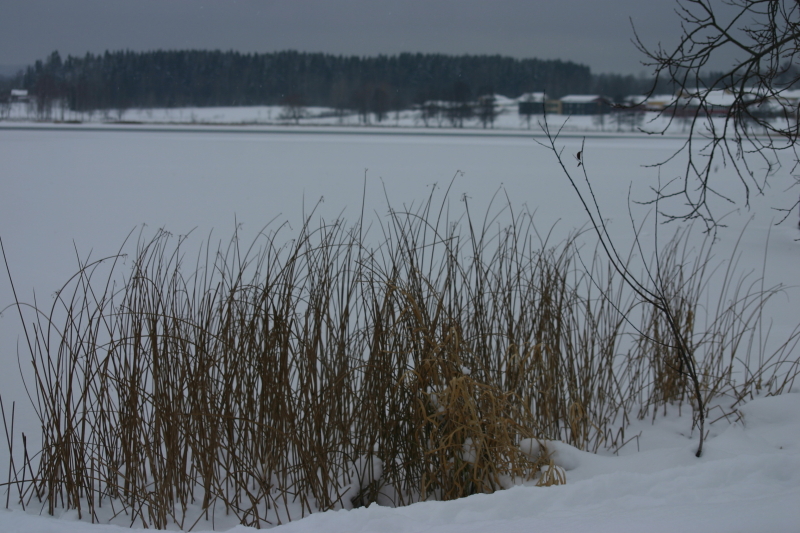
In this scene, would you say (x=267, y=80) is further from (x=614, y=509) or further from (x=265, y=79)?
(x=614, y=509)

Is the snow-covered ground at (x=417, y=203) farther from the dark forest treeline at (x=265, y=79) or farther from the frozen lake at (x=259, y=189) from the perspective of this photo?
the dark forest treeline at (x=265, y=79)

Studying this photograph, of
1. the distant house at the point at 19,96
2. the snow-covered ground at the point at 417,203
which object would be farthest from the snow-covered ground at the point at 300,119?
the snow-covered ground at the point at 417,203

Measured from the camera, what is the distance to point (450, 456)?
2111 millimetres

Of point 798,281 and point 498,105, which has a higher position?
point 498,105

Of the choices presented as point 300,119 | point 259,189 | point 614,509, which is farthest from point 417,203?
point 300,119

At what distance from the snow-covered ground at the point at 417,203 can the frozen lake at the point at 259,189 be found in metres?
0.05

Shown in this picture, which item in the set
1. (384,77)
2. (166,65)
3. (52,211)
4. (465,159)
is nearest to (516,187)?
(465,159)

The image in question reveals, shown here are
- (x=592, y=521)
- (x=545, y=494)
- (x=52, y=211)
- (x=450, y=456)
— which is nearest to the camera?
(x=592, y=521)

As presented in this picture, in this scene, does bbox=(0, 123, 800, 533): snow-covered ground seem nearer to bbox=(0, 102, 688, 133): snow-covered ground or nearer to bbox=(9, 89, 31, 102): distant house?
bbox=(9, 89, 31, 102): distant house

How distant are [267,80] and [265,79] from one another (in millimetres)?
217

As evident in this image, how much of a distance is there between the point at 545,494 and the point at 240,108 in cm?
3838

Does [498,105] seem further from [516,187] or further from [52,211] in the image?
[52,211]

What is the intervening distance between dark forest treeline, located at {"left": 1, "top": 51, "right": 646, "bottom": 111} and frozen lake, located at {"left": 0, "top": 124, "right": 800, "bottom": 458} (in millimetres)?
5023

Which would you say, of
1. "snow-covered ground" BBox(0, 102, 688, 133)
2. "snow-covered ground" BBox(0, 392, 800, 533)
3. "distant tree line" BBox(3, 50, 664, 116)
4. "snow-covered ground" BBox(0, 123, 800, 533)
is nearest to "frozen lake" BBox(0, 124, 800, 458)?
"snow-covered ground" BBox(0, 123, 800, 533)
